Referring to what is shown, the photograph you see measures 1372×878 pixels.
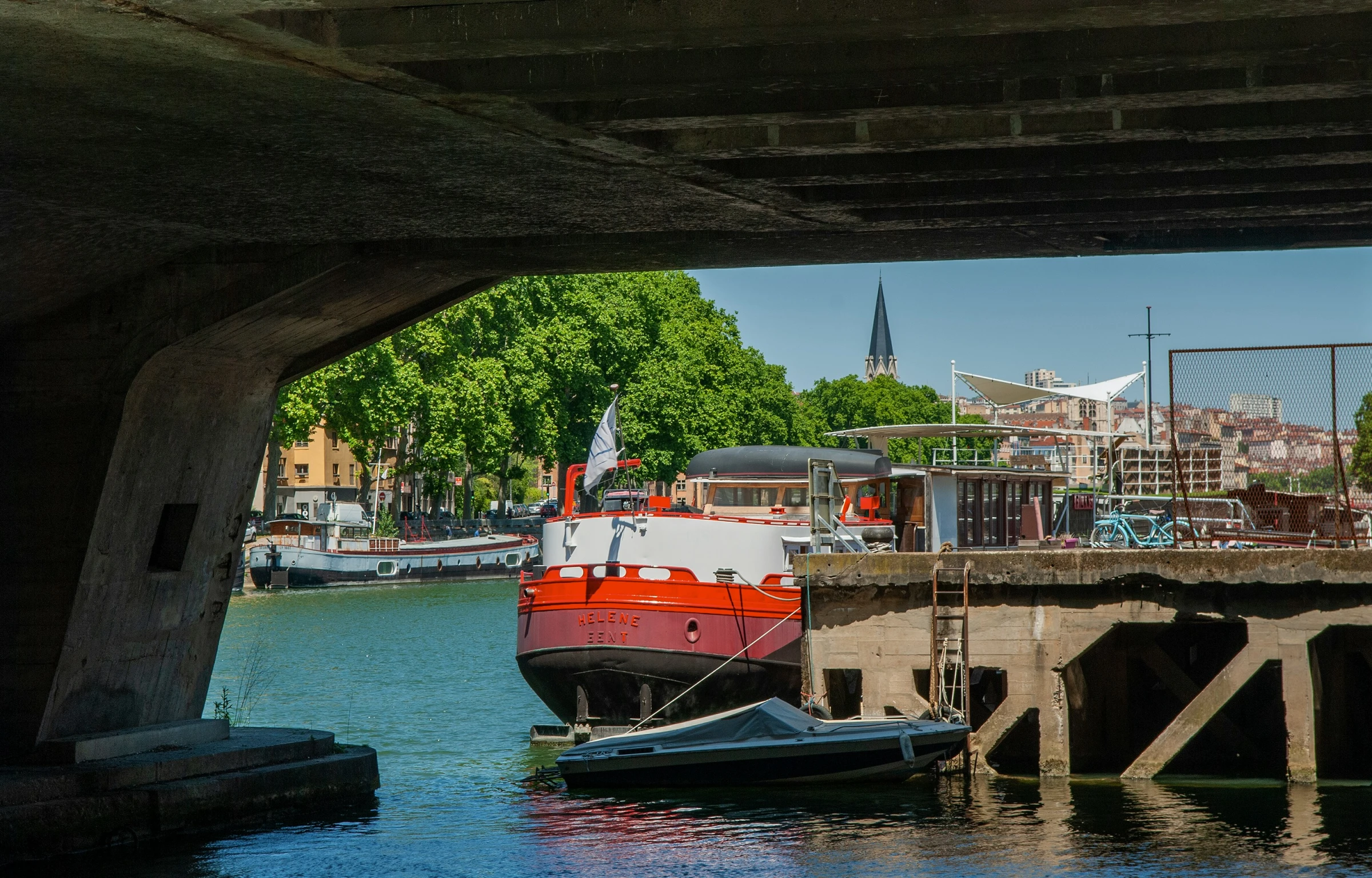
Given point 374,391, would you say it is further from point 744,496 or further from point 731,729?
point 731,729

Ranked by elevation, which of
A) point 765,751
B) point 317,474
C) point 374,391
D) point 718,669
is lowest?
point 765,751

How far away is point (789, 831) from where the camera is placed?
16125 mm

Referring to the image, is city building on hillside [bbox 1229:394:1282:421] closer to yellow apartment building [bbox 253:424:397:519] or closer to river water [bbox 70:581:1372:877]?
river water [bbox 70:581:1372:877]

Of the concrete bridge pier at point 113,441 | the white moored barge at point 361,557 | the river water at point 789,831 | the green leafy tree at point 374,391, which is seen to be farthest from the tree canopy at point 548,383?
the concrete bridge pier at point 113,441

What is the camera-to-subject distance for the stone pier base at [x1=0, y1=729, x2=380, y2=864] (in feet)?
44.8

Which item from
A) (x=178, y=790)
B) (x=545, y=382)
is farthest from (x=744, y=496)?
(x=545, y=382)

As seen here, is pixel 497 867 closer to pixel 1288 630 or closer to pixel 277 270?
pixel 277 270

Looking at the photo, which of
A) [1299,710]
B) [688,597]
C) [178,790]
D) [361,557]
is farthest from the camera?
[361,557]

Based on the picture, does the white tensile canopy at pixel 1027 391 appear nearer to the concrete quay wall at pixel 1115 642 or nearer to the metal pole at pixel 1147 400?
the metal pole at pixel 1147 400

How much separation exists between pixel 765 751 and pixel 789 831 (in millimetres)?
2374

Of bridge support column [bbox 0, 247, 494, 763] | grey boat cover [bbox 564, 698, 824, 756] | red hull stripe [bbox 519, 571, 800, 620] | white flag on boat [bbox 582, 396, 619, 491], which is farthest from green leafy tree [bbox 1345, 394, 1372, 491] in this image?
white flag on boat [bbox 582, 396, 619, 491]

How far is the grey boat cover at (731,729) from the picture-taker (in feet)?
61.6

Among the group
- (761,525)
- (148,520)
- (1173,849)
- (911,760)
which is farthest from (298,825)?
(761,525)

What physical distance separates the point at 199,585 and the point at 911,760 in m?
8.16
